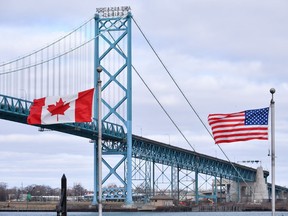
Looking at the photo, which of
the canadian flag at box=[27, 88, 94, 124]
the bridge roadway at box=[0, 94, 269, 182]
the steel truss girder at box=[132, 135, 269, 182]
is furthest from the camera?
the steel truss girder at box=[132, 135, 269, 182]

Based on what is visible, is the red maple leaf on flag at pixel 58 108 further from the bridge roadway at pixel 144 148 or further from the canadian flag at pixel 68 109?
the bridge roadway at pixel 144 148

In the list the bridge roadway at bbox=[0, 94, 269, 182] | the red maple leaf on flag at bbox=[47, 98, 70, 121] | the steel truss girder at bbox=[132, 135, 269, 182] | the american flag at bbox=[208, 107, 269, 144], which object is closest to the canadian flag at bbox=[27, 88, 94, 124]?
the red maple leaf on flag at bbox=[47, 98, 70, 121]

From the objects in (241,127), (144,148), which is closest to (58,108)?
(241,127)

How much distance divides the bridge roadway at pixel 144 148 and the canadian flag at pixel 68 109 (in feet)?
91.5

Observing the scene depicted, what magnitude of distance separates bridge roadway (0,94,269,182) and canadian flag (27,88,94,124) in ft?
91.5

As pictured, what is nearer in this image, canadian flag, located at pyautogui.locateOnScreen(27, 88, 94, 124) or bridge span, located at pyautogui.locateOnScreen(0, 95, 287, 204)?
canadian flag, located at pyautogui.locateOnScreen(27, 88, 94, 124)

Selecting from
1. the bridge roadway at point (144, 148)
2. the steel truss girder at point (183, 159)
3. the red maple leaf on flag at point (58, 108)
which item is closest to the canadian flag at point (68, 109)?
the red maple leaf on flag at point (58, 108)

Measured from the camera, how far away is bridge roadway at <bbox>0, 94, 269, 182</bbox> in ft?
273

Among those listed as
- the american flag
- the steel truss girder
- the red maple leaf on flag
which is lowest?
the american flag

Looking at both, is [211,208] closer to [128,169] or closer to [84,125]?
[128,169]

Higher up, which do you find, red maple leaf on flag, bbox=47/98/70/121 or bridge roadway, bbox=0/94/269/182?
bridge roadway, bbox=0/94/269/182

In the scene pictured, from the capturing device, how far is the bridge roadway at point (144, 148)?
83.2 m

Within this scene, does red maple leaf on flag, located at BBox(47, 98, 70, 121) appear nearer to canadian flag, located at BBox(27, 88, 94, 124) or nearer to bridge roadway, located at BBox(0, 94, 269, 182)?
canadian flag, located at BBox(27, 88, 94, 124)

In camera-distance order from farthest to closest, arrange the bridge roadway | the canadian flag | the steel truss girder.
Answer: the steel truss girder, the bridge roadway, the canadian flag
